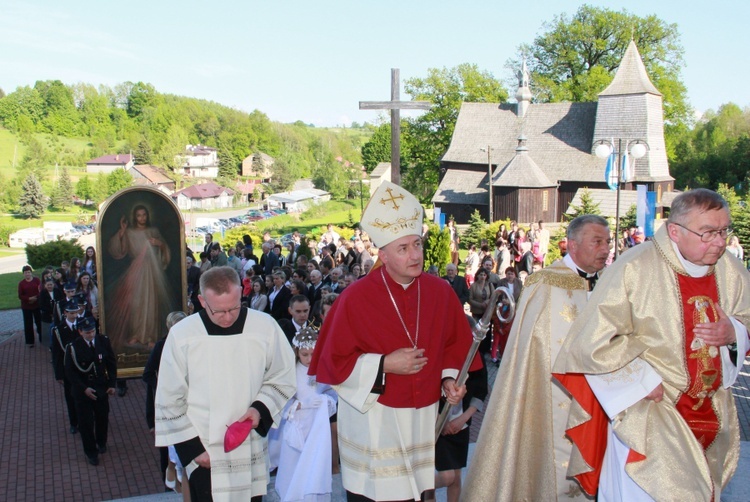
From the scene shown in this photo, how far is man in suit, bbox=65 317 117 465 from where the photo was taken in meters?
8.27

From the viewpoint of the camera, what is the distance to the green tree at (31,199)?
8762 cm

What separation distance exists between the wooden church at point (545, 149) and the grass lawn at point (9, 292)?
2816 centimetres

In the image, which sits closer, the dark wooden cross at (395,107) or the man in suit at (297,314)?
the man in suit at (297,314)

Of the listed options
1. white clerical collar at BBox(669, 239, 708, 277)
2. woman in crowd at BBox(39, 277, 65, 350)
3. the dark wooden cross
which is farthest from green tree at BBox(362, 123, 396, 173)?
white clerical collar at BBox(669, 239, 708, 277)

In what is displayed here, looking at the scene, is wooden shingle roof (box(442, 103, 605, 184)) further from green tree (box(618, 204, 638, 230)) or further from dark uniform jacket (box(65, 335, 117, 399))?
dark uniform jacket (box(65, 335, 117, 399))

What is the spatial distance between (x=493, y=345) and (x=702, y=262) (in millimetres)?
8510

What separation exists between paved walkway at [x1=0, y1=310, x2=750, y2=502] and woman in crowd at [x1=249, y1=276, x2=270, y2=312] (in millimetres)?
2251

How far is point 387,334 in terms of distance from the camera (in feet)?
12.9

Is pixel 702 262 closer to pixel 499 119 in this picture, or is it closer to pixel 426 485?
pixel 426 485

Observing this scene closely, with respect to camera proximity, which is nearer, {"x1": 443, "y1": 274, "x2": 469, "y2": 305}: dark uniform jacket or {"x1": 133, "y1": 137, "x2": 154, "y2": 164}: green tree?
{"x1": 443, "y1": 274, "x2": 469, "y2": 305}: dark uniform jacket

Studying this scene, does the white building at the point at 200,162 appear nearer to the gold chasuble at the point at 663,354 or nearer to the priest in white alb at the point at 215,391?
the priest in white alb at the point at 215,391

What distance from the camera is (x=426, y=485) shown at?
3979mm

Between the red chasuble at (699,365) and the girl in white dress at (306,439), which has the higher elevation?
the red chasuble at (699,365)

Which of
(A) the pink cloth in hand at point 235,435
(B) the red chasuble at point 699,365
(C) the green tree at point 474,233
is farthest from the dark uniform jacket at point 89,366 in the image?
(C) the green tree at point 474,233
